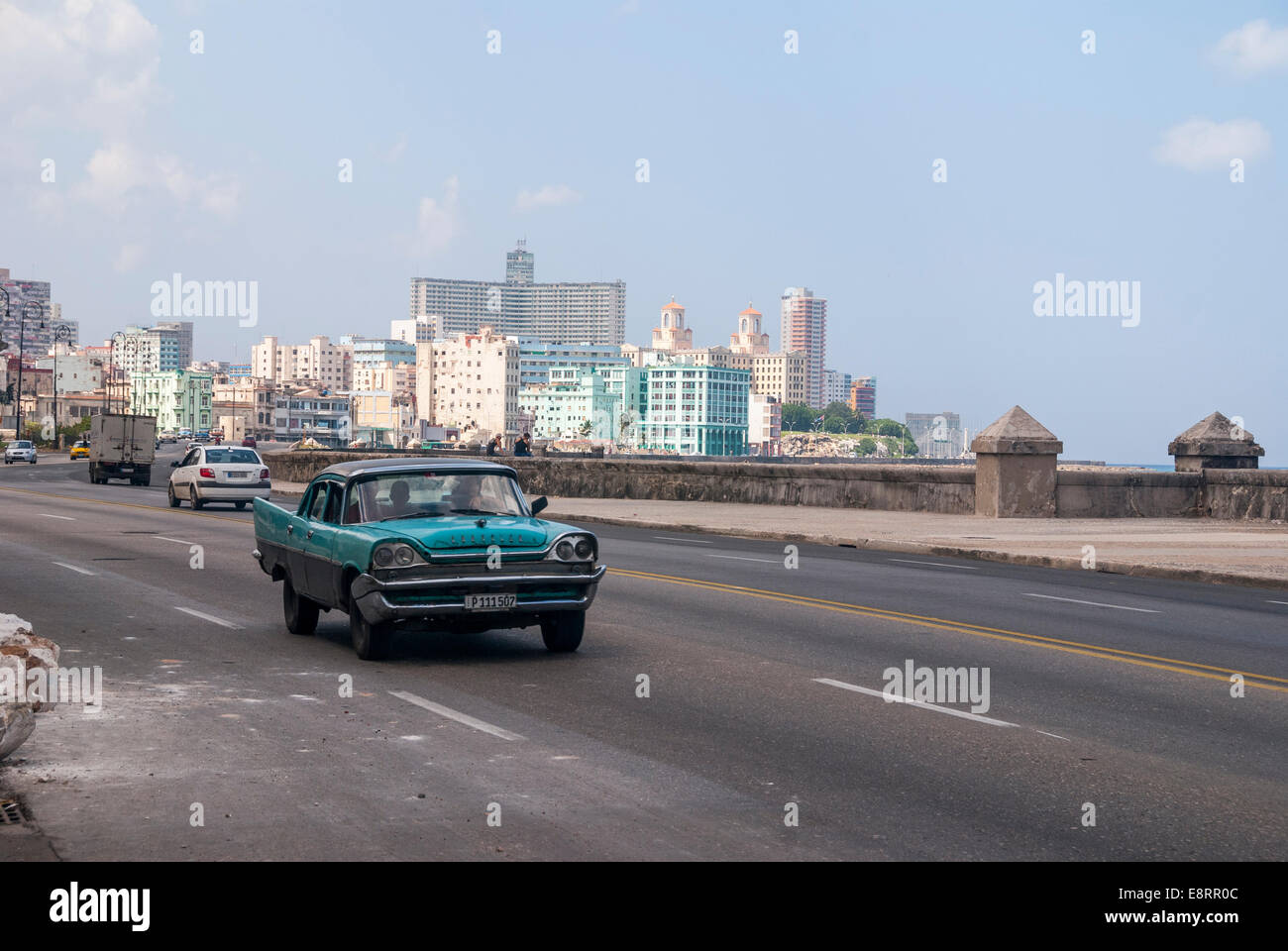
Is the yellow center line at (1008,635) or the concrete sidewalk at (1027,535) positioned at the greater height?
the concrete sidewalk at (1027,535)

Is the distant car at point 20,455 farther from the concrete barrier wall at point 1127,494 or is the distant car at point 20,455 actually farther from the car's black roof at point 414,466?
the car's black roof at point 414,466

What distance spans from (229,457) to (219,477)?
73 centimetres

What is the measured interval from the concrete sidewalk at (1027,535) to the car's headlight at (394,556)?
12.7 m

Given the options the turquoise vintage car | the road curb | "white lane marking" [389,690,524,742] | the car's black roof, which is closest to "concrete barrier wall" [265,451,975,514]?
the road curb

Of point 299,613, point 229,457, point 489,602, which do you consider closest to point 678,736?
point 489,602

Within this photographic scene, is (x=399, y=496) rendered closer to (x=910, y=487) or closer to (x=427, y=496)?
(x=427, y=496)

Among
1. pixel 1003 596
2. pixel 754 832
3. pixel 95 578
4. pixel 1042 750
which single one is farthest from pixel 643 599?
pixel 754 832

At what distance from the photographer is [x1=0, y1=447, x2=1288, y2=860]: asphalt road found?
6.63 m

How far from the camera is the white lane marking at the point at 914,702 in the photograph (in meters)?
9.44

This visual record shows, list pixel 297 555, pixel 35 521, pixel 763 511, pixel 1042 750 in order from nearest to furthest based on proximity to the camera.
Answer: pixel 1042 750 < pixel 297 555 < pixel 35 521 < pixel 763 511

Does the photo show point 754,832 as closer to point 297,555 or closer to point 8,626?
point 8,626

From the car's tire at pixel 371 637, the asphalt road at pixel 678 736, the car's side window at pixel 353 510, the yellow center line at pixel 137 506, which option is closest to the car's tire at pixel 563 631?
the asphalt road at pixel 678 736
